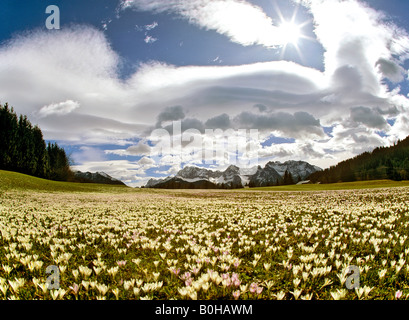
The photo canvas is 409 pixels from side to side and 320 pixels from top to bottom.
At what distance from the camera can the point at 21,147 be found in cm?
8456

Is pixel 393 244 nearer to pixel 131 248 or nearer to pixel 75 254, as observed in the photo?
pixel 131 248

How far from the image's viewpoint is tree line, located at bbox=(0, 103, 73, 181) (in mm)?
79188

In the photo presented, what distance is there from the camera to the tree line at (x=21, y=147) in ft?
260

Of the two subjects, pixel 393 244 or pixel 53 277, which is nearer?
pixel 53 277

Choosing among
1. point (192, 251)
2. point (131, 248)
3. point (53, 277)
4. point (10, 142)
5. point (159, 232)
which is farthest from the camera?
point (10, 142)

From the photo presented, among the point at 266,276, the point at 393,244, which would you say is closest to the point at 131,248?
the point at 266,276

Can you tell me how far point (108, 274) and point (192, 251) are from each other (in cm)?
209

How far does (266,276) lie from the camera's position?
14.3ft
